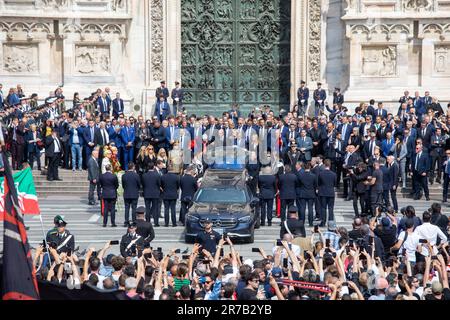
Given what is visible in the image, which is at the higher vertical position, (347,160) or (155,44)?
(155,44)

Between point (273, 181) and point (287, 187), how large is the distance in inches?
24.3

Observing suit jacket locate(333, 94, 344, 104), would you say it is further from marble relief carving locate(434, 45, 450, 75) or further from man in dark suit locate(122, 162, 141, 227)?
man in dark suit locate(122, 162, 141, 227)

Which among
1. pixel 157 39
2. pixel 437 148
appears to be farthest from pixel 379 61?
pixel 437 148

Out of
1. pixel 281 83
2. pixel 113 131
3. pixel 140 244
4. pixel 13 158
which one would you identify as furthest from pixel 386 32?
pixel 140 244

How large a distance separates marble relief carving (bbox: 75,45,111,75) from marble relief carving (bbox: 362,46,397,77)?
852 cm

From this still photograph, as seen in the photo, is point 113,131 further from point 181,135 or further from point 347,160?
point 347,160

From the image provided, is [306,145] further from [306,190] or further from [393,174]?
[306,190]

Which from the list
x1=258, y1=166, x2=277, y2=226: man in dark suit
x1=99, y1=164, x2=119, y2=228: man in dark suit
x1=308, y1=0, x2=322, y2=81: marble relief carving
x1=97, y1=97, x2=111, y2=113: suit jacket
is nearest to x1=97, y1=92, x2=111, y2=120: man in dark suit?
x1=97, y1=97, x2=111, y2=113: suit jacket

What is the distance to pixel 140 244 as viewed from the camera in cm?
2214

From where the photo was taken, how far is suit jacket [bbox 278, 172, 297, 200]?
29141 mm

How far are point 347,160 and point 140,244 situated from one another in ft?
35.8

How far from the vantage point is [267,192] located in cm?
2964

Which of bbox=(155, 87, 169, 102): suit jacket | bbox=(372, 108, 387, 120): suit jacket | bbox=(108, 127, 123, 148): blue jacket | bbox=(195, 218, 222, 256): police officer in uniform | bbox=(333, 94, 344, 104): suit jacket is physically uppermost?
bbox=(155, 87, 169, 102): suit jacket

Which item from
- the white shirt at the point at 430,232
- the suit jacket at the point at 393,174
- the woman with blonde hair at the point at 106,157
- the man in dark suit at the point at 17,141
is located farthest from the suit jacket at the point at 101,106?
the white shirt at the point at 430,232
